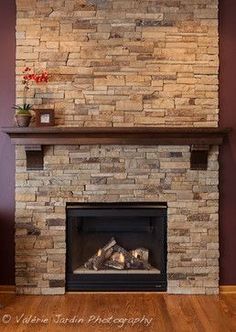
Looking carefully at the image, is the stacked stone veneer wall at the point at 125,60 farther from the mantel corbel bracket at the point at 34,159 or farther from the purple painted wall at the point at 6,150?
the mantel corbel bracket at the point at 34,159

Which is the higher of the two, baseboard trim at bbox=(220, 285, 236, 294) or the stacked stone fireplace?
the stacked stone fireplace

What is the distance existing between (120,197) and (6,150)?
1.08 metres

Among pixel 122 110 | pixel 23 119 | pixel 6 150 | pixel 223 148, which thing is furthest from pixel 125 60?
pixel 6 150

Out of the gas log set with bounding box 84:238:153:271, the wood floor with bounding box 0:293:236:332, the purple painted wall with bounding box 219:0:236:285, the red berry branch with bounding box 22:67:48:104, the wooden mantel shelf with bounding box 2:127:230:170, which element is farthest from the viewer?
the gas log set with bounding box 84:238:153:271

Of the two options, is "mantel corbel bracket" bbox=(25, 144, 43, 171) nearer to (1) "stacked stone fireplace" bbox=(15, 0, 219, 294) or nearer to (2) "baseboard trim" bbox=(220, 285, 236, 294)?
(1) "stacked stone fireplace" bbox=(15, 0, 219, 294)

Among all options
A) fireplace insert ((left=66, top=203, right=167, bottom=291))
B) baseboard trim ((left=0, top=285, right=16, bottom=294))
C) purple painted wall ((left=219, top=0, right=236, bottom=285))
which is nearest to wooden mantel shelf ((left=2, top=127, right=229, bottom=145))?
purple painted wall ((left=219, top=0, right=236, bottom=285))

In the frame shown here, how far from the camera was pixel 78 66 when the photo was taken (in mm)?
3668

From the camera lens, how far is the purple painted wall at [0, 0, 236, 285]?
145 inches

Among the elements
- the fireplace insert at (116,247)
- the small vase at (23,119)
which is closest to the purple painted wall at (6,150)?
the small vase at (23,119)

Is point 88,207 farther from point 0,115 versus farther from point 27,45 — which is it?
point 27,45

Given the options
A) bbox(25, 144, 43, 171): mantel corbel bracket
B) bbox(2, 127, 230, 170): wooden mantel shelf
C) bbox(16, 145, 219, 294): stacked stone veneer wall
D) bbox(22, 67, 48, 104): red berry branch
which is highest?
bbox(22, 67, 48, 104): red berry branch

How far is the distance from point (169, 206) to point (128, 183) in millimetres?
411

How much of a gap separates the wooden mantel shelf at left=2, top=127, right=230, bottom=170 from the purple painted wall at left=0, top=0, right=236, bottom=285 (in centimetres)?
25

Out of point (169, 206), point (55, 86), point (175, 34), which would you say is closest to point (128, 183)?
point (169, 206)
